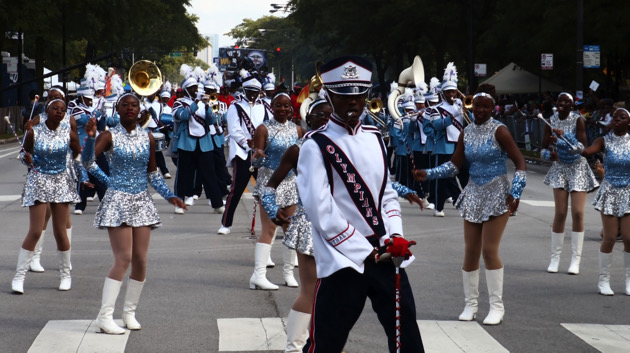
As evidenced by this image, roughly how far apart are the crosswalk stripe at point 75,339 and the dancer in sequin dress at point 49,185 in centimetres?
158

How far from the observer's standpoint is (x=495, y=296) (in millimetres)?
8930

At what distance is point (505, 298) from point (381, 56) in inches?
2263

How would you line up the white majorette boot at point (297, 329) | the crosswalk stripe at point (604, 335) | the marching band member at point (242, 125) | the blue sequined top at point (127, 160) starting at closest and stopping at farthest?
the white majorette boot at point (297, 329), the crosswalk stripe at point (604, 335), the blue sequined top at point (127, 160), the marching band member at point (242, 125)

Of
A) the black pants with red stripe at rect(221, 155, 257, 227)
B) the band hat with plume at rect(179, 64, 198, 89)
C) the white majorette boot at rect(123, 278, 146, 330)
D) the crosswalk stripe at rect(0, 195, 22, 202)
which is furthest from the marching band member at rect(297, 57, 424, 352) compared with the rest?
the crosswalk stripe at rect(0, 195, 22, 202)

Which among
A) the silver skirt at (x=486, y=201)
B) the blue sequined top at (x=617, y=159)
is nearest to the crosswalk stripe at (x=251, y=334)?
the silver skirt at (x=486, y=201)

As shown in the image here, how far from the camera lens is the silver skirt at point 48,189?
33.4ft

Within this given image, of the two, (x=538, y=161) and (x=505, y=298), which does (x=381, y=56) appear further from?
(x=505, y=298)

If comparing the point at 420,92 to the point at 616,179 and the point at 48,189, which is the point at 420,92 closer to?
the point at 616,179

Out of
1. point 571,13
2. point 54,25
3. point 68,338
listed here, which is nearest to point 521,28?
point 571,13

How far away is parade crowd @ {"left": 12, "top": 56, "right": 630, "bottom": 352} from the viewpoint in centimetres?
545

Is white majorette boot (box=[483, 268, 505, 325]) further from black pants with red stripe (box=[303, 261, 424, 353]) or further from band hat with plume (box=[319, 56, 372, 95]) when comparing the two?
band hat with plume (box=[319, 56, 372, 95])

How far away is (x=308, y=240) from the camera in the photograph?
759 cm

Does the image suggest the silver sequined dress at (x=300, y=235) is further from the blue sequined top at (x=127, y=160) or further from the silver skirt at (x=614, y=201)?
the silver skirt at (x=614, y=201)

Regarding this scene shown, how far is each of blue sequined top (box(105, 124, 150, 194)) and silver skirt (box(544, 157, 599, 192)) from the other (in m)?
4.82
